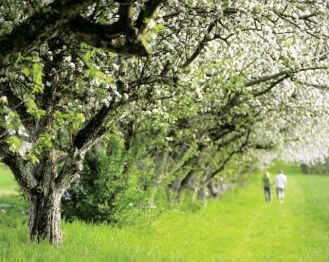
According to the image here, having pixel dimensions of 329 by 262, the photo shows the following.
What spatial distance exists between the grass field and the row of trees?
3.77 ft

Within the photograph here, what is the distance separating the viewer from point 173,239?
55.7ft

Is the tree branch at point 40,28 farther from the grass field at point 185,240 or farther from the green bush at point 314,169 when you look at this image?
the green bush at point 314,169

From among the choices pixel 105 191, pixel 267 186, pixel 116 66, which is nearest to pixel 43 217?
pixel 116 66

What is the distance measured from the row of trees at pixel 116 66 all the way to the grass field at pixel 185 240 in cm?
115

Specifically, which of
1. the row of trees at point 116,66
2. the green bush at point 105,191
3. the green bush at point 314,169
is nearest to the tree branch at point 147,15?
the row of trees at point 116,66

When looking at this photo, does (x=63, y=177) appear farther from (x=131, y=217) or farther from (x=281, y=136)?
(x=281, y=136)

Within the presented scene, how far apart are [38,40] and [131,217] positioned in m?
10.2

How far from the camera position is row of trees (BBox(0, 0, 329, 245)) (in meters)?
7.71

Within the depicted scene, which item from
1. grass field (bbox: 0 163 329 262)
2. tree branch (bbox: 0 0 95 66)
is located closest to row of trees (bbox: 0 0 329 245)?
tree branch (bbox: 0 0 95 66)

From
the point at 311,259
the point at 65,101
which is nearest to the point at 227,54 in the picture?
the point at 65,101

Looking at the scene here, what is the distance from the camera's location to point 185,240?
17156mm

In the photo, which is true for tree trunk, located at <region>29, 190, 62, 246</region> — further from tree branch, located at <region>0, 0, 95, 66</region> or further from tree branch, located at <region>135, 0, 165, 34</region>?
tree branch, located at <region>135, 0, 165, 34</region>

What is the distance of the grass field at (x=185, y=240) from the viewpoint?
1159 cm

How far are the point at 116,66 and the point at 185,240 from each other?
324 inches
